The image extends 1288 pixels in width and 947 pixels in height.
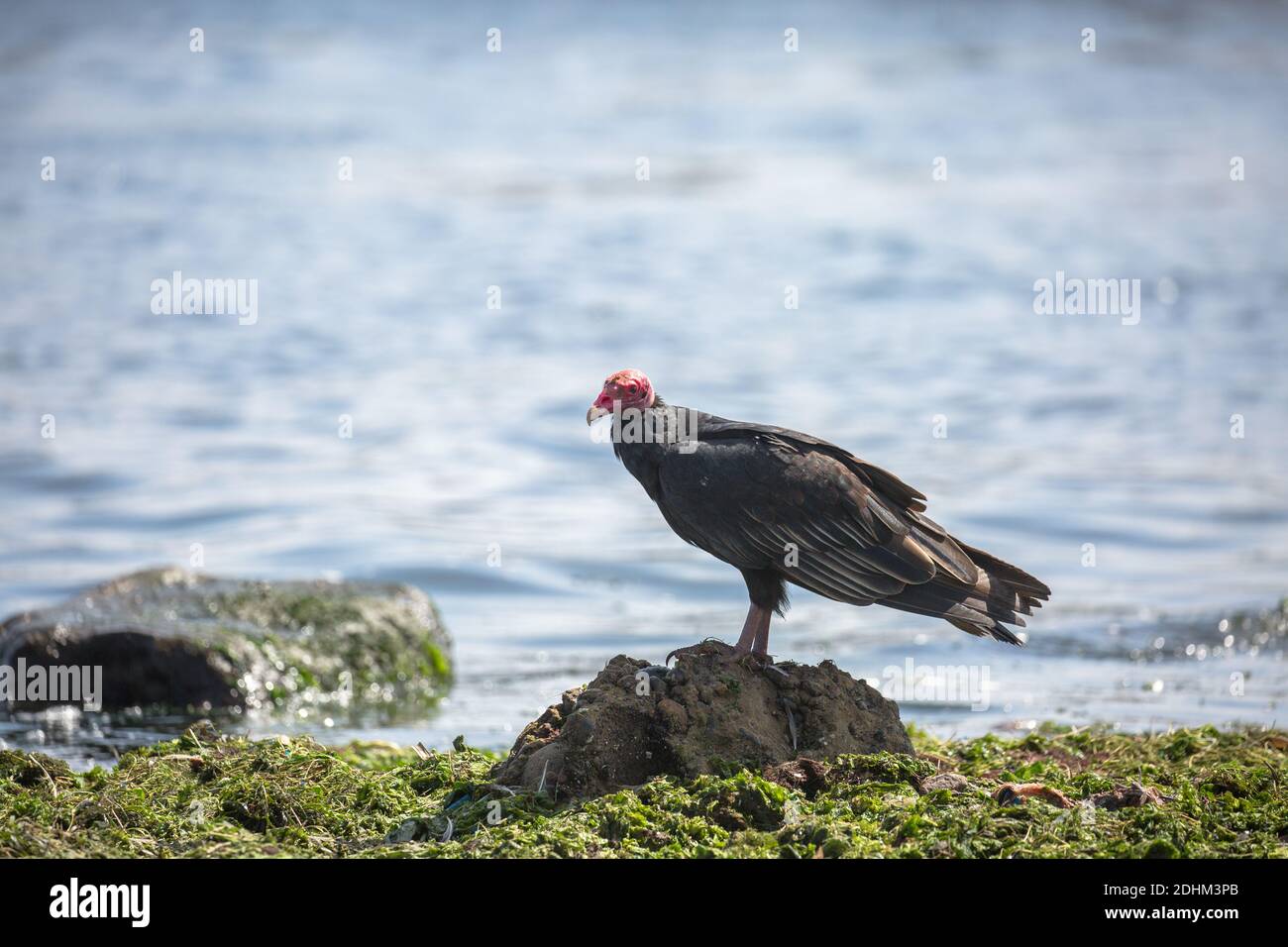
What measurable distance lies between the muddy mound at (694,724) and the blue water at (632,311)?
3.10 meters

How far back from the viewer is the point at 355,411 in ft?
63.4

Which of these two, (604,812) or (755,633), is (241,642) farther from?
(604,812)

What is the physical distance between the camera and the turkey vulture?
22.9ft

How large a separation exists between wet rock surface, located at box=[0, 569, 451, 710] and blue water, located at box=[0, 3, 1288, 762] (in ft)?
1.28

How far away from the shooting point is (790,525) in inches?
276

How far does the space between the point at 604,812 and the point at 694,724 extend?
0.64 meters
